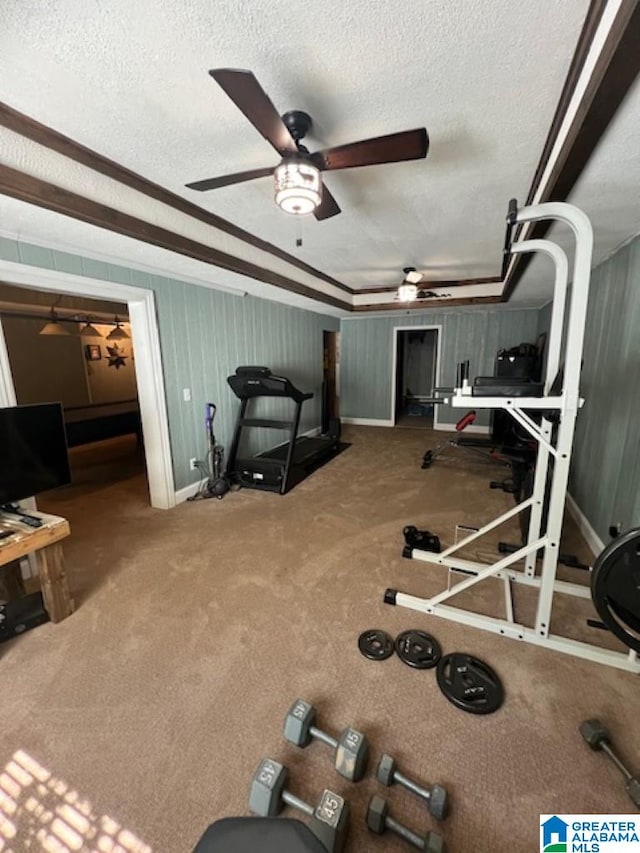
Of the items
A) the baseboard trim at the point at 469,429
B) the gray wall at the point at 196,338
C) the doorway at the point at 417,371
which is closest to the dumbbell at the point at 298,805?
the gray wall at the point at 196,338

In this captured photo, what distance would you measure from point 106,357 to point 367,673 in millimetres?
7986

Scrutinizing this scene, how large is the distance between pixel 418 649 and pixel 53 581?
2009mm

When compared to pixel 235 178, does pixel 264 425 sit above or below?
below

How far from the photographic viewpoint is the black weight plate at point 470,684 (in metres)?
1.48

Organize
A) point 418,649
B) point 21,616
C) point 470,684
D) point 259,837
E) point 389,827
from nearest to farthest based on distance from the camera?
point 259,837
point 389,827
point 470,684
point 418,649
point 21,616

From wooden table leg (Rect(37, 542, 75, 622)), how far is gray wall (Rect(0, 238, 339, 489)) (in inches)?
62.8

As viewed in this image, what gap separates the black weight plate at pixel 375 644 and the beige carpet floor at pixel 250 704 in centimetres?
4

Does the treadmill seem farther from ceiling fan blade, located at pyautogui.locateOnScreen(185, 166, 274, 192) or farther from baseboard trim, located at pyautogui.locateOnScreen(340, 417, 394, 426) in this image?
baseboard trim, located at pyautogui.locateOnScreen(340, 417, 394, 426)

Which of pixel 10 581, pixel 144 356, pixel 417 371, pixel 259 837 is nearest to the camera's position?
pixel 259 837

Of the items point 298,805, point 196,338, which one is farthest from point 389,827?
point 196,338

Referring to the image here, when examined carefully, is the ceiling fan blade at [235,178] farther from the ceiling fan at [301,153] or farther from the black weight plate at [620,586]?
the black weight plate at [620,586]

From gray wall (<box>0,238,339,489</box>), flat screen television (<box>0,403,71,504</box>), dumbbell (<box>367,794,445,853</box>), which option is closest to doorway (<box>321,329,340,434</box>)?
gray wall (<box>0,238,339,489</box>)

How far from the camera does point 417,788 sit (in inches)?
45.8

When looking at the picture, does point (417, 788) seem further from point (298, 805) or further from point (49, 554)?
point (49, 554)
